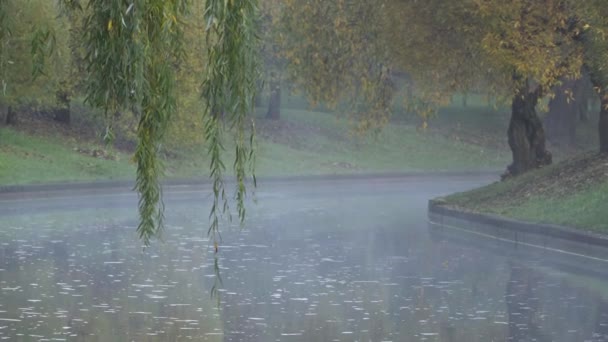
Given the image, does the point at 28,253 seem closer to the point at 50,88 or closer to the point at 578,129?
the point at 50,88

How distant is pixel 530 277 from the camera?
17297 millimetres

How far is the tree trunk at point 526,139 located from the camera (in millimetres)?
30219

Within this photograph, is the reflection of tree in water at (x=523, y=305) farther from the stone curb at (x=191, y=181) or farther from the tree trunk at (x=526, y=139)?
the stone curb at (x=191, y=181)

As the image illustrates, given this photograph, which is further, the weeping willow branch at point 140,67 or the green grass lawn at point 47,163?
the green grass lawn at point 47,163

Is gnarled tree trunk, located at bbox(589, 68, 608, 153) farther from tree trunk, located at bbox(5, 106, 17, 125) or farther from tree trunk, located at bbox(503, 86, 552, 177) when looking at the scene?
tree trunk, located at bbox(5, 106, 17, 125)

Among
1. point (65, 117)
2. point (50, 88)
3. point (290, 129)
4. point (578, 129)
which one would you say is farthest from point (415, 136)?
point (50, 88)

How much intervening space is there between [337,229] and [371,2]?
19.3ft

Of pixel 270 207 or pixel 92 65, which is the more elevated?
pixel 92 65

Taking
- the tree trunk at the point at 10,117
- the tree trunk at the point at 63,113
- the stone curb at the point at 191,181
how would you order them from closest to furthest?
the stone curb at the point at 191,181
the tree trunk at the point at 10,117
the tree trunk at the point at 63,113

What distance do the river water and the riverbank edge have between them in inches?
25.0

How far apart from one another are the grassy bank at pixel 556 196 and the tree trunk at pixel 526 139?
188cm

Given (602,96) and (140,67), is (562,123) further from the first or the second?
(140,67)

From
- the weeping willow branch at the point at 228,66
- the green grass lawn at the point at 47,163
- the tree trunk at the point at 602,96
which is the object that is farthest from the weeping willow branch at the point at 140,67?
the green grass lawn at the point at 47,163

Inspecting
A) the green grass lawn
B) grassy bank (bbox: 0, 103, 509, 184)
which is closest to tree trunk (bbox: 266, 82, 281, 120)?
grassy bank (bbox: 0, 103, 509, 184)
